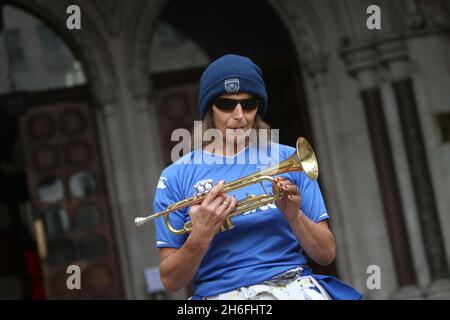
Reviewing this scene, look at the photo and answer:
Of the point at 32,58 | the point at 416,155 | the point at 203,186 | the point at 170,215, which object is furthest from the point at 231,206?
the point at 32,58

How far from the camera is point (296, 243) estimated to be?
2.97 metres

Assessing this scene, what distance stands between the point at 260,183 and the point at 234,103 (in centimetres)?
25

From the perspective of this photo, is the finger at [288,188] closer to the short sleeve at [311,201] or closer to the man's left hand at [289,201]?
the man's left hand at [289,201]

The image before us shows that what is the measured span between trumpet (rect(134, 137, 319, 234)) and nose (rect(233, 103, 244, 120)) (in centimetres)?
17

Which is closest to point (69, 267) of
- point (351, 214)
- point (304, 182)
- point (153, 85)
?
point (153, 85)

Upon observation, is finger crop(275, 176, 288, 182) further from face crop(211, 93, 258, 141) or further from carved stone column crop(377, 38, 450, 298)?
carved stone column crop(377, 38, 450, 298)

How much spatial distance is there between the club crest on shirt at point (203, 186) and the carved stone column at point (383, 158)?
21.5ft

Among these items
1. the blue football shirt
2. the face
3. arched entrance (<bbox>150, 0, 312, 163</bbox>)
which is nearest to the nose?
the face

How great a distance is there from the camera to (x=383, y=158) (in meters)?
9.41

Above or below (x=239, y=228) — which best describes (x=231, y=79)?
above

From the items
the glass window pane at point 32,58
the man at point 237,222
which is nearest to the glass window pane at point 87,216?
the glass window pane at point 32,58

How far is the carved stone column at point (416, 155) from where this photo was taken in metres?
9.22

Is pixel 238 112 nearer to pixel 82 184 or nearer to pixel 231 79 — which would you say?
pixel 231 79

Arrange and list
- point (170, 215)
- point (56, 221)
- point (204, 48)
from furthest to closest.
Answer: point (204, 48) → point (56, 221) → point (170, 215)
